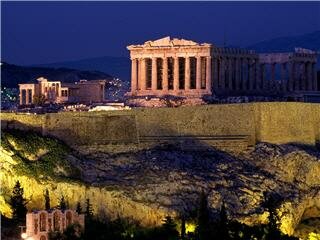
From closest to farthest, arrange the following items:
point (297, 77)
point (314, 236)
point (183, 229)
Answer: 1. point (183, 229)
2. point (314, 236)
3. point (297, 77)

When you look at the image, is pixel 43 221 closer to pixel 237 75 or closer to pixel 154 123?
pixel 154 123

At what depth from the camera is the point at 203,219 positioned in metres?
58.8

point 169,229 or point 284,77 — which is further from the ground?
point 284,77

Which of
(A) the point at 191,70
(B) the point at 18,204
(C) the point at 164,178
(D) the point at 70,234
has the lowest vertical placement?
(D) the point at 70,234

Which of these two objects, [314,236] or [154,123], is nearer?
[314,236]

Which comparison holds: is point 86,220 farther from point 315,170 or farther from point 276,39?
point 276,39

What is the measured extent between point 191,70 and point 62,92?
442 inches

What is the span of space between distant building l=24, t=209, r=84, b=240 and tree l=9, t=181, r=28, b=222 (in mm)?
2179

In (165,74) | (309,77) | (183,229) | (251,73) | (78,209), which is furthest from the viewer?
(309,77)

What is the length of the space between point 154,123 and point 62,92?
77.2 feet

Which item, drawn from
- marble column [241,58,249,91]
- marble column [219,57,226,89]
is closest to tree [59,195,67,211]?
marble column [219,57,226,89]

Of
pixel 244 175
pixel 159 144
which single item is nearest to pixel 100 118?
pixel 159 144

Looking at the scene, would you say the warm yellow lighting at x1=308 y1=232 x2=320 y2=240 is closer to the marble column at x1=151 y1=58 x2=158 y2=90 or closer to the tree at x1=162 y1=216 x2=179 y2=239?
the tree at x1=162 y1=216 x2=179 y2=239

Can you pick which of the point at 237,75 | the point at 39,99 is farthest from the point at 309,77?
the point at 39,99
